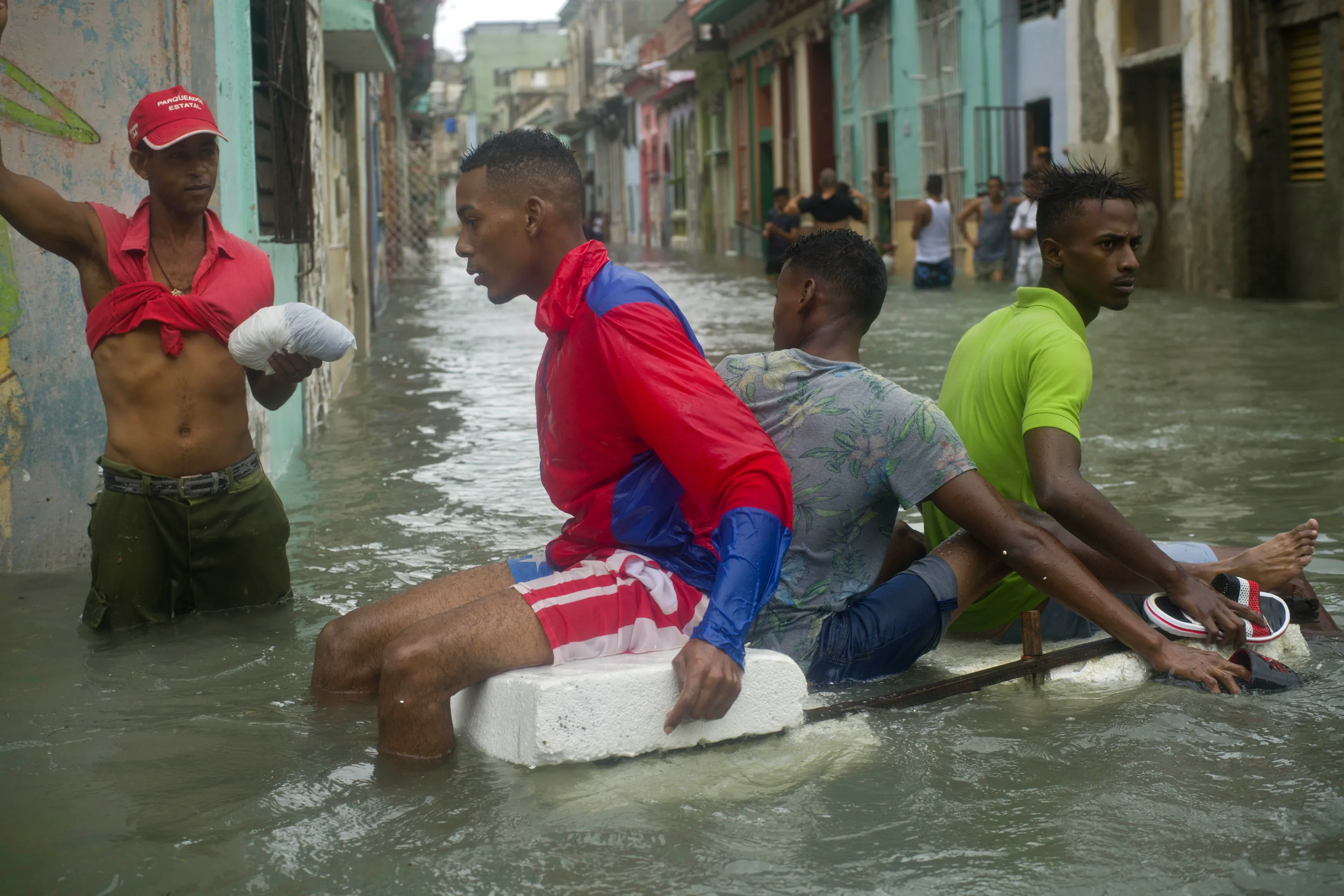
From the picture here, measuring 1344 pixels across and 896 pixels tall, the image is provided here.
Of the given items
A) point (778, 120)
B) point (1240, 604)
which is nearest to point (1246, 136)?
point (1240, 604)

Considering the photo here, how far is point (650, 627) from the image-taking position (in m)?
3.29

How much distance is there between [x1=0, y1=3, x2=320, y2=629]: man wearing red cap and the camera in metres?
4.26

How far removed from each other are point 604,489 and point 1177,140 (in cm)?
1600

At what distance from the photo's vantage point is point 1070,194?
4016 mm

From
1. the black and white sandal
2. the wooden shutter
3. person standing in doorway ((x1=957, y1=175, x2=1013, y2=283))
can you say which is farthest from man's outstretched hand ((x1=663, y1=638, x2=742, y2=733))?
person standing in doorway ((x1=957, y1=175, x2=1013, y2=283))

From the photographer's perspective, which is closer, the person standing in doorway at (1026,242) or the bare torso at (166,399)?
the bare torso at (166,399)

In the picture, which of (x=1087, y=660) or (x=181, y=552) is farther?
(x=181, y=552)

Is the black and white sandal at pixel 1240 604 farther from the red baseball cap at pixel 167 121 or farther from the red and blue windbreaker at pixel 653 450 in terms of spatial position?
the red baseball cap at pixel 167 121

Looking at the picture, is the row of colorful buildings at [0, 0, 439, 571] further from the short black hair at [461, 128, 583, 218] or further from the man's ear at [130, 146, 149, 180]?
the short black hair at [461, 128, 583, 218]

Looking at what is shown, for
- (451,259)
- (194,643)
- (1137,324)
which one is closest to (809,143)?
(451,259)

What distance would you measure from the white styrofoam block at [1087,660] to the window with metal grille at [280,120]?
4020 mm

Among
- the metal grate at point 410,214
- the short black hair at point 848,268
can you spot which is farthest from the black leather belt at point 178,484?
the metal grate at point 410,214

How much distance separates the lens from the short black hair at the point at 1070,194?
13.1ft

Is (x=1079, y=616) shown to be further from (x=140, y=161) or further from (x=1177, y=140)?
(x=1177, y=140)
